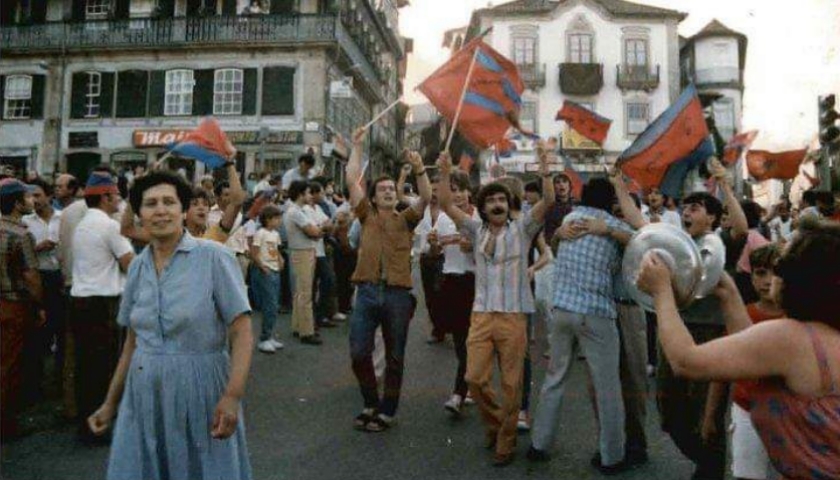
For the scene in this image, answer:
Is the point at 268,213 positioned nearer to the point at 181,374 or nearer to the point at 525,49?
the point at 181,374

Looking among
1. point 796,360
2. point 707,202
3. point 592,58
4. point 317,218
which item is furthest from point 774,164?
point 592,58

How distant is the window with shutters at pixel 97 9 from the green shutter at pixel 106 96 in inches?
107

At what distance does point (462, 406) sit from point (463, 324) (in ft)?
2.45

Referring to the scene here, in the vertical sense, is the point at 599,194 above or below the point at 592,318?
above

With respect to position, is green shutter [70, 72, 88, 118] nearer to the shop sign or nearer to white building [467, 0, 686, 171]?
the shop sign

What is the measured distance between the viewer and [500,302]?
18.0 feet

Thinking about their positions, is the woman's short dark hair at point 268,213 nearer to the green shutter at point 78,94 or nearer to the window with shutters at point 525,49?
the green shutter at point 78,94

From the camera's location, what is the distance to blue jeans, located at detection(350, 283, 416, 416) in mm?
6105

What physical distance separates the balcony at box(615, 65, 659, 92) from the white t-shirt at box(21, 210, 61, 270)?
38705 mm

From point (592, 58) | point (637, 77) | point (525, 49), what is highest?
point (525, 49)

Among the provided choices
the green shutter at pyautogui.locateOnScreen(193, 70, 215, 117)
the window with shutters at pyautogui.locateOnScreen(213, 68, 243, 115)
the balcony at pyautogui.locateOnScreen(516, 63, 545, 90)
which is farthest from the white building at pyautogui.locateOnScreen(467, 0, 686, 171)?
the green shutter at pyautogui.locateOnScreen(193, 70, 215, 117)

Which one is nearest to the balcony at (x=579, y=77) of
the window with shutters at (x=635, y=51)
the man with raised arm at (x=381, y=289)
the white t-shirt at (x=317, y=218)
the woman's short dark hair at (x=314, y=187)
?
the window with shutters at (x=635, y=51)

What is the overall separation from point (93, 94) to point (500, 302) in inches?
1193

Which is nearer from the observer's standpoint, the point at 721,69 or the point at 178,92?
the point at 178,92
